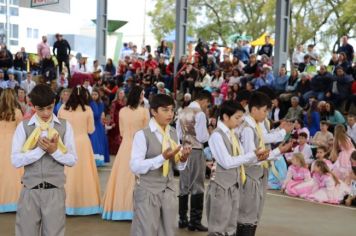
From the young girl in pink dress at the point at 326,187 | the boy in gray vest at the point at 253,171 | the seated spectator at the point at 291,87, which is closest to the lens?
the boy in gray vest at the point at 253,171

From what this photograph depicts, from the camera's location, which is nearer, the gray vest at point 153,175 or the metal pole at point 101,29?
the gray vest at point 153,175

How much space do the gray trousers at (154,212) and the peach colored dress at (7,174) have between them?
327cm

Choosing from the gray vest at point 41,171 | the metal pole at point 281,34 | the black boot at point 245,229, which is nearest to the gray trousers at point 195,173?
the black boot at point 245,229

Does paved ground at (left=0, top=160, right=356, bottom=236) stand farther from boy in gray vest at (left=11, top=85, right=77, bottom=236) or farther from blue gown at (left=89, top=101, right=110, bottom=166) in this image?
blue gown at (left=89, top=101, right=110, bottom=166)

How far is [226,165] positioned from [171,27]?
36.4 m

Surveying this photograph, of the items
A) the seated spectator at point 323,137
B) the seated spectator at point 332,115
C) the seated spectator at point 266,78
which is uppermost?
the seated spectator at point 266,78

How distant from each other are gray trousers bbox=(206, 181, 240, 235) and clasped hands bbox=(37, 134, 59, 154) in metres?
1.59

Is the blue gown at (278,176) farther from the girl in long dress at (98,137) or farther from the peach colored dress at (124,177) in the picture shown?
the peach colored dress at (124,177)

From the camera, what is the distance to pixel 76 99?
7.22m

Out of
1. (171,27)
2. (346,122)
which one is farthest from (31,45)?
(346,122)

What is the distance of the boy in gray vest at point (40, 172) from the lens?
4.25m

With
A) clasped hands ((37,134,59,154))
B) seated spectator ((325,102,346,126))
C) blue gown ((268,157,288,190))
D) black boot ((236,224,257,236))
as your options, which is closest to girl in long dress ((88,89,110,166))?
blue gown ((268,157,288,190))

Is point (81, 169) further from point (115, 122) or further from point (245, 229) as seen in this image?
point (115, 122)

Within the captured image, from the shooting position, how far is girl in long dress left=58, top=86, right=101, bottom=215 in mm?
7105
